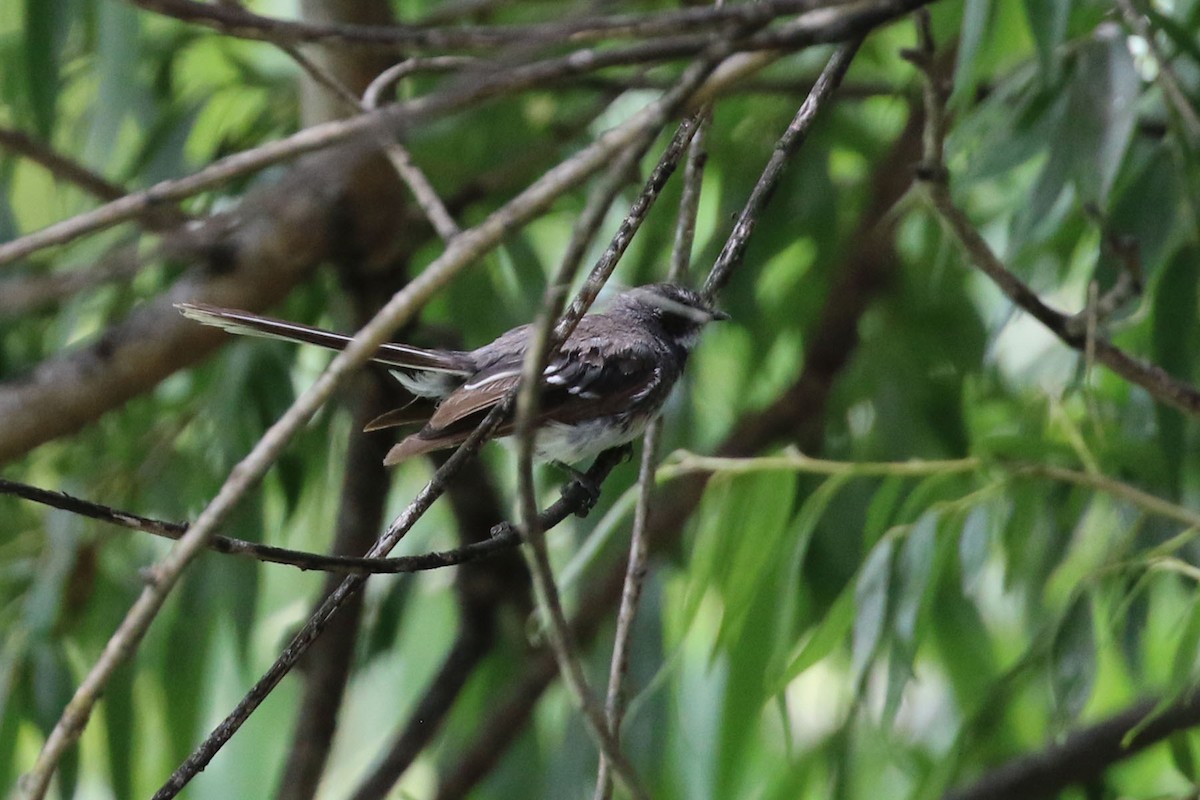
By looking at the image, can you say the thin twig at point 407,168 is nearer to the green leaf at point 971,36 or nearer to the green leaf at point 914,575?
the green leaf at point 971,36

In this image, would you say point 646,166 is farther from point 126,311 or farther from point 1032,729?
point 1032,729

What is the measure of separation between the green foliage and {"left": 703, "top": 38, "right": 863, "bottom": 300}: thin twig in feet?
1.77

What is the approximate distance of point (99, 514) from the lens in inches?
51.9

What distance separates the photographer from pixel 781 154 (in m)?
1.89

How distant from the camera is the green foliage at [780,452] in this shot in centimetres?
251

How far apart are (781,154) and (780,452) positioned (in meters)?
1.23

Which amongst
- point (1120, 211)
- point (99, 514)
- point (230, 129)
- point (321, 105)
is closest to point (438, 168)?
point (321, 105)

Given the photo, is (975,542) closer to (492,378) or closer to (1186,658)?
(1186,658)

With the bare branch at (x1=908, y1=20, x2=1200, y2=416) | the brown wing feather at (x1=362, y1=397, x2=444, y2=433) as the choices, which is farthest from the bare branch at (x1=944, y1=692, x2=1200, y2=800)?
the brown wing feather at (x1=362, y1=397, x2=444, y2=433)

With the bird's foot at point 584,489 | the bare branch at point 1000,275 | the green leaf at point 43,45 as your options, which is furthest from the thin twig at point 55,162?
the bare branch at point 1000,275

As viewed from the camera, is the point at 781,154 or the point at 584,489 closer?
the point at 781,154

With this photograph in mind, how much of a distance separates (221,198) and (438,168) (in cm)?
67

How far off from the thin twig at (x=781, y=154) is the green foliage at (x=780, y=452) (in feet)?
1.77

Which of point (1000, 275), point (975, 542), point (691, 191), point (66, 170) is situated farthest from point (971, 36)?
point (66, 170)
